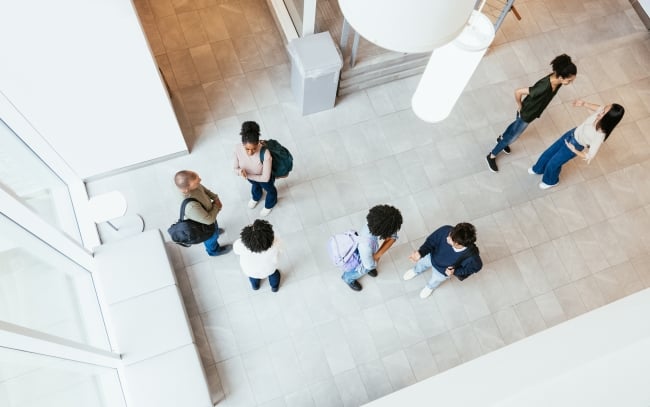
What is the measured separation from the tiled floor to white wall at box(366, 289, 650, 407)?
Answer: 6.17ft

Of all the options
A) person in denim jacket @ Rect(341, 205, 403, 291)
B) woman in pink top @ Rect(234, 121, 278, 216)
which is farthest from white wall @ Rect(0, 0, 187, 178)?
person in denim jacket @ Rect(341, 205, 403, 291)

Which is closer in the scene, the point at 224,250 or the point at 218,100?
the point at 224,250

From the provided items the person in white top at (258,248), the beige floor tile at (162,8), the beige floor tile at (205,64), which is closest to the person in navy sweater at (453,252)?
the person in white top at (258,248)

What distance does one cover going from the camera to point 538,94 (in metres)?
4.70

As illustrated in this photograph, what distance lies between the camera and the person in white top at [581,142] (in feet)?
14.5

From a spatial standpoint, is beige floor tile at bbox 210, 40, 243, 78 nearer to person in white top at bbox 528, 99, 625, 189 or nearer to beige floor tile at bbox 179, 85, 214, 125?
beige floor tile at bbox 179, 85, 214, 125

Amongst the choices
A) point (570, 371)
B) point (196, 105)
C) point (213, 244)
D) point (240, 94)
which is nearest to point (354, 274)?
point (213, 244)

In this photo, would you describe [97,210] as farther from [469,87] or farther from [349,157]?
[469,87]

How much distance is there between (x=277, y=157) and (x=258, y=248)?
3.12ft

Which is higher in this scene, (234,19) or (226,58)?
(234,19)

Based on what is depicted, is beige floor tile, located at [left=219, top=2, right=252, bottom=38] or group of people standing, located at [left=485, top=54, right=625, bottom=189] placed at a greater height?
beige floor tile, located at [left=219, top=2, right=252, bottom=38]

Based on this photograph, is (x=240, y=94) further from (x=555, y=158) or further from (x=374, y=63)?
(x=555, y=158)

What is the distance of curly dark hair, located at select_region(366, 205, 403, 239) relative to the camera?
12.2 feet

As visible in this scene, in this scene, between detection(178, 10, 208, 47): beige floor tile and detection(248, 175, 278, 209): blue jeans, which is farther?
detection(178, 10, 208, 47): beige floor tile
